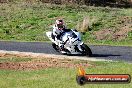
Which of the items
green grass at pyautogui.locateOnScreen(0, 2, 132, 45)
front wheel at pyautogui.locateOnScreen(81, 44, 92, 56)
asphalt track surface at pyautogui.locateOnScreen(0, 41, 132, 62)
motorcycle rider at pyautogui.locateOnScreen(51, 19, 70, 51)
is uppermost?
motorcycle rider at pyautogui.locateOnScreen(51, 19, 70, 51)

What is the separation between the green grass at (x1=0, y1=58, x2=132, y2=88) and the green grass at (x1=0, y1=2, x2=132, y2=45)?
470 inches

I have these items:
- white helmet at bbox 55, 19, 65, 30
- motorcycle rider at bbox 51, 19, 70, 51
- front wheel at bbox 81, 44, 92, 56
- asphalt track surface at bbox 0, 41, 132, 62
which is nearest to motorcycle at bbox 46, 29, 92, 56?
front wheel at bbox 81, 44, 92, 56

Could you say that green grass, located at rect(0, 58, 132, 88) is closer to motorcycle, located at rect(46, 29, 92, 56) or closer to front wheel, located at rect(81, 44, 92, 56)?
front wheel, located at rect(81, 44, 92, 56)

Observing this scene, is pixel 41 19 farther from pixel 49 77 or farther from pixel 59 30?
pixel 49 77

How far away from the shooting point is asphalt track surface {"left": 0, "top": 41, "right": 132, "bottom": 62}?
843 inches

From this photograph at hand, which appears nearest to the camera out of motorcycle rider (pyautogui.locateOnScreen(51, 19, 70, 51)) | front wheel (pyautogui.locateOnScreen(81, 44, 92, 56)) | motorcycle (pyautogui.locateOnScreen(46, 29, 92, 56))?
front wheel (pyautogui.locateOnScreen(81, 44, 92, 56))

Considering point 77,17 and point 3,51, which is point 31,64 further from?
point 77,17

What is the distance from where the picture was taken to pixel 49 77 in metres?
15.0

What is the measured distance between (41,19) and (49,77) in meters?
21.3

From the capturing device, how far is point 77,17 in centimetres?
3575

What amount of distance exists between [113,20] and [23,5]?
455 inches

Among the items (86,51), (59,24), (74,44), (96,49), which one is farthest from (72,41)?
(96,49)

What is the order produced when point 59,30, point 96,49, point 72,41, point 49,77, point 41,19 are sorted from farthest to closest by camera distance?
point 41,19
point 96,49
point 59,30
point 72,41
point 49,77

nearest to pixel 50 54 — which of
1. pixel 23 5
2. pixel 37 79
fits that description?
pixel 37 79
